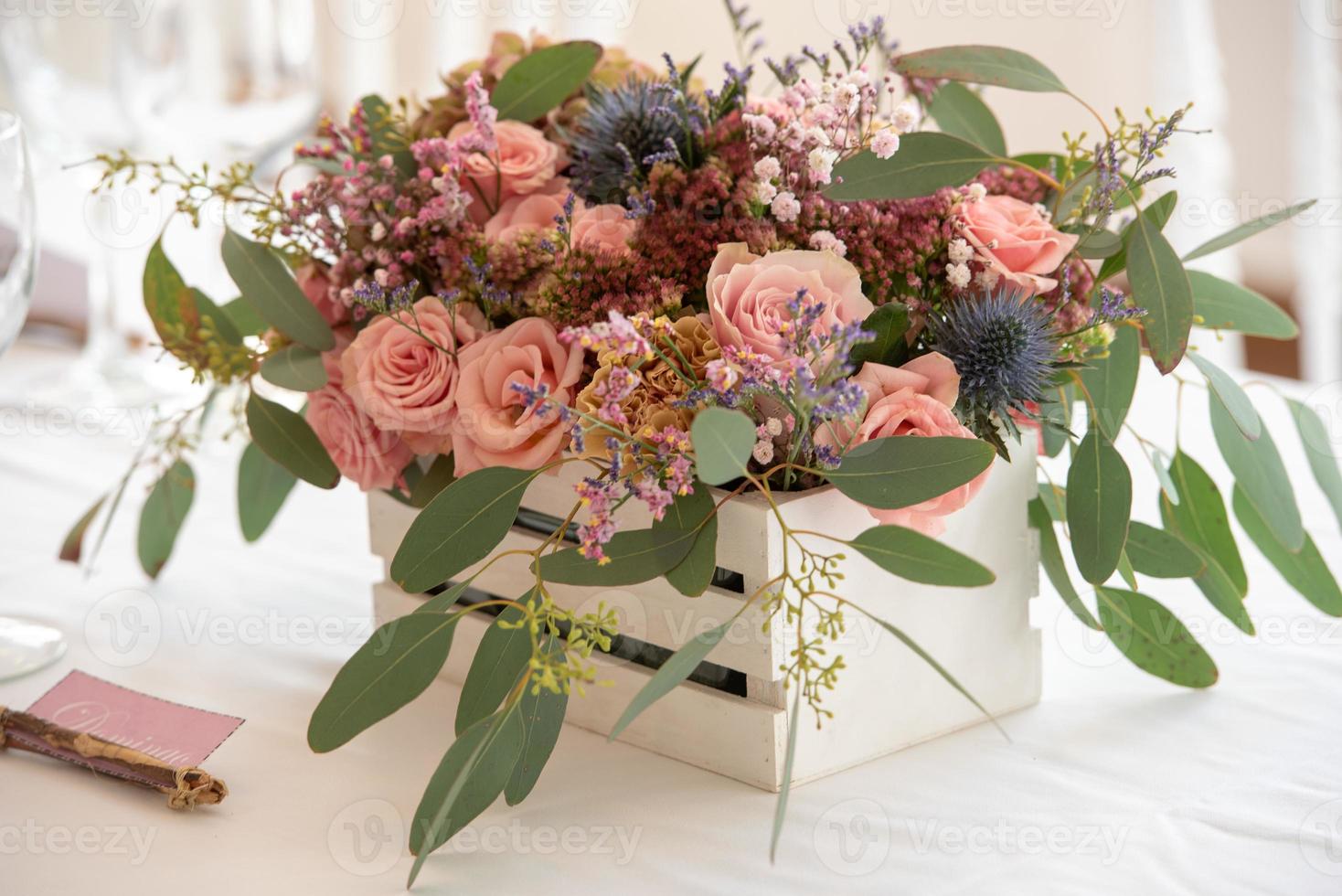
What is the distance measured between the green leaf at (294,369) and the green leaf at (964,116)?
40 centimetres

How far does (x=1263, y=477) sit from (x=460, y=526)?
456 mm

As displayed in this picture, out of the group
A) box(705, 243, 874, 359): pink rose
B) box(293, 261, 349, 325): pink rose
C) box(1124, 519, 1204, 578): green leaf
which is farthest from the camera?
box(293, 261, 349, 325): pink rose

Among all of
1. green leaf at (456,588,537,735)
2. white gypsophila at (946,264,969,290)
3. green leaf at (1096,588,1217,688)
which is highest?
white gypsophila at (946,264,969,290)

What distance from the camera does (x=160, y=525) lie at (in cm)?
89

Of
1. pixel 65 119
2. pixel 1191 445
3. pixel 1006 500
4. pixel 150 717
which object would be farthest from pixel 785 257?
pixel 65 119

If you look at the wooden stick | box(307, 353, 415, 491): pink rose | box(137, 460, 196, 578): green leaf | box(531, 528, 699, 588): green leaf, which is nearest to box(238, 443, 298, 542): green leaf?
box(137, 460, 196, 578): green leaf

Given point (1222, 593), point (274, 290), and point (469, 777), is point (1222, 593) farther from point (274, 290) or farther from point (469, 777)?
point (274, 290)

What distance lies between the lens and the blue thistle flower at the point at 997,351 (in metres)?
0.60

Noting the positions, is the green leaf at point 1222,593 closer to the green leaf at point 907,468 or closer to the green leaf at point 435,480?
the green leaf at point 907,468

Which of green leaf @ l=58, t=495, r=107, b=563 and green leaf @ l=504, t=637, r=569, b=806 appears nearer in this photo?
green leaf @ l=504, t=637, r=569, b=806

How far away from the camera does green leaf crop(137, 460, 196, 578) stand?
2.91 ft

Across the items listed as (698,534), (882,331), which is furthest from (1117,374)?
(698,534)

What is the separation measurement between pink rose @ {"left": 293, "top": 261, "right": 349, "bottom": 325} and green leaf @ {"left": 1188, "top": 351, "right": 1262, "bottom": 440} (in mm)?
501

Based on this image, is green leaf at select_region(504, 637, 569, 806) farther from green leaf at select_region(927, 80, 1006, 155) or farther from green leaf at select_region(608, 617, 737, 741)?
green leaf at select_region(927, 80, 1006, 155)
